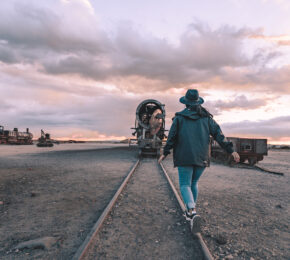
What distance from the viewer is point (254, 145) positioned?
1187 cm

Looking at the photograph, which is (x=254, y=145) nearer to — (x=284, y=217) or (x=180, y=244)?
(x=284, y=217)

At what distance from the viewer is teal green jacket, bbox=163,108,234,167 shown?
3.09 m

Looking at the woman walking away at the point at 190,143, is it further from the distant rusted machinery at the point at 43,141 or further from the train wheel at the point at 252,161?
the distant rusted machinery at the point at 43,141

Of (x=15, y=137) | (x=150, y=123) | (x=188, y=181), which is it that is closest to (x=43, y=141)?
(x=15, y=137)

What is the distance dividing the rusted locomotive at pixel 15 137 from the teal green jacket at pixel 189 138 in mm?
54455

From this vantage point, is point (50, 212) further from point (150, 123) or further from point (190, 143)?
point (150, 123)

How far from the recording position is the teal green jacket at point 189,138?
10.1 ft

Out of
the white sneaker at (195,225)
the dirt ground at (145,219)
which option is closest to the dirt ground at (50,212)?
the dirt ground at (145,219)

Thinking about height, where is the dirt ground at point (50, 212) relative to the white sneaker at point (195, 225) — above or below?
below

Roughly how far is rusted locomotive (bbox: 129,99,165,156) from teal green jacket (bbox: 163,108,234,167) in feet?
40.3

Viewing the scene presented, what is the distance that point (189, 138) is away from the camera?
310 cm

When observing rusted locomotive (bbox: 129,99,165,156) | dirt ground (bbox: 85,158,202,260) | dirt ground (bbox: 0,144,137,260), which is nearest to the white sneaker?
dirt ground (bbox: 85,158,202,260)

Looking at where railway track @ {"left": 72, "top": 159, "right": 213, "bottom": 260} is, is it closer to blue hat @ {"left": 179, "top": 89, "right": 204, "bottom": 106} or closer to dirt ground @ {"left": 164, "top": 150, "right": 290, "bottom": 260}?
dirt ground @ {"left": 164, "top": 150, "right": 290, "bottom": 260}

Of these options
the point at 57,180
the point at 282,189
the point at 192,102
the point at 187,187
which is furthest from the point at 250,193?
the point at 57,180
